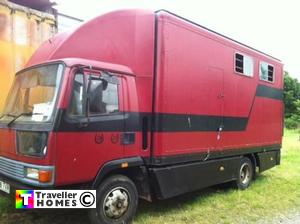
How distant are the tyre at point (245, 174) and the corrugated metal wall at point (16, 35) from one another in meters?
5.44

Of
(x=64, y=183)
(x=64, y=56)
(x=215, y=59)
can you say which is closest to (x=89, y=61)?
(x=64, y=56)

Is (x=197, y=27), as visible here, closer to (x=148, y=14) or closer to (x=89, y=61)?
(x=148, y=14)

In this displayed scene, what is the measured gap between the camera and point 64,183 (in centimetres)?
509

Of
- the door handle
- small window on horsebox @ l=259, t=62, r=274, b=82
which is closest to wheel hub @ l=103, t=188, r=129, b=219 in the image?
the door handle

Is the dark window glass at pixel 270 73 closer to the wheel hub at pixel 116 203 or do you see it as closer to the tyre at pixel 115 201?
the tyre at pixel 115 201

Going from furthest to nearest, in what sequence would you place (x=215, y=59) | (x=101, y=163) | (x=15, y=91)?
1. (x=215, y=59)
2. (x=15, y=91)
3. (x=101, y=163)

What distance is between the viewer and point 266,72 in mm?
10000

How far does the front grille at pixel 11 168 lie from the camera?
17.0 ft

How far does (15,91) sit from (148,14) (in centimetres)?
252

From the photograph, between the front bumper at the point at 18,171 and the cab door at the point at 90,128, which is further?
the cab door at the point at 90,128

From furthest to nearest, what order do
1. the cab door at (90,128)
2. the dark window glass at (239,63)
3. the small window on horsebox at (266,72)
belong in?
the small window on horsebox at (266,72) → the dark window glass at (239,63) → the cab door at (90,128)

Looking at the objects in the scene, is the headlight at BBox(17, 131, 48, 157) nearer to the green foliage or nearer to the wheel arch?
the wheel arch

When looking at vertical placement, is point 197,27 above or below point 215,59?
above

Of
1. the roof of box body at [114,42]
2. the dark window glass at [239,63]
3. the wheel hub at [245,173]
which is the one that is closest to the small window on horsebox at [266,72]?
the dark window glass at [239,63]
